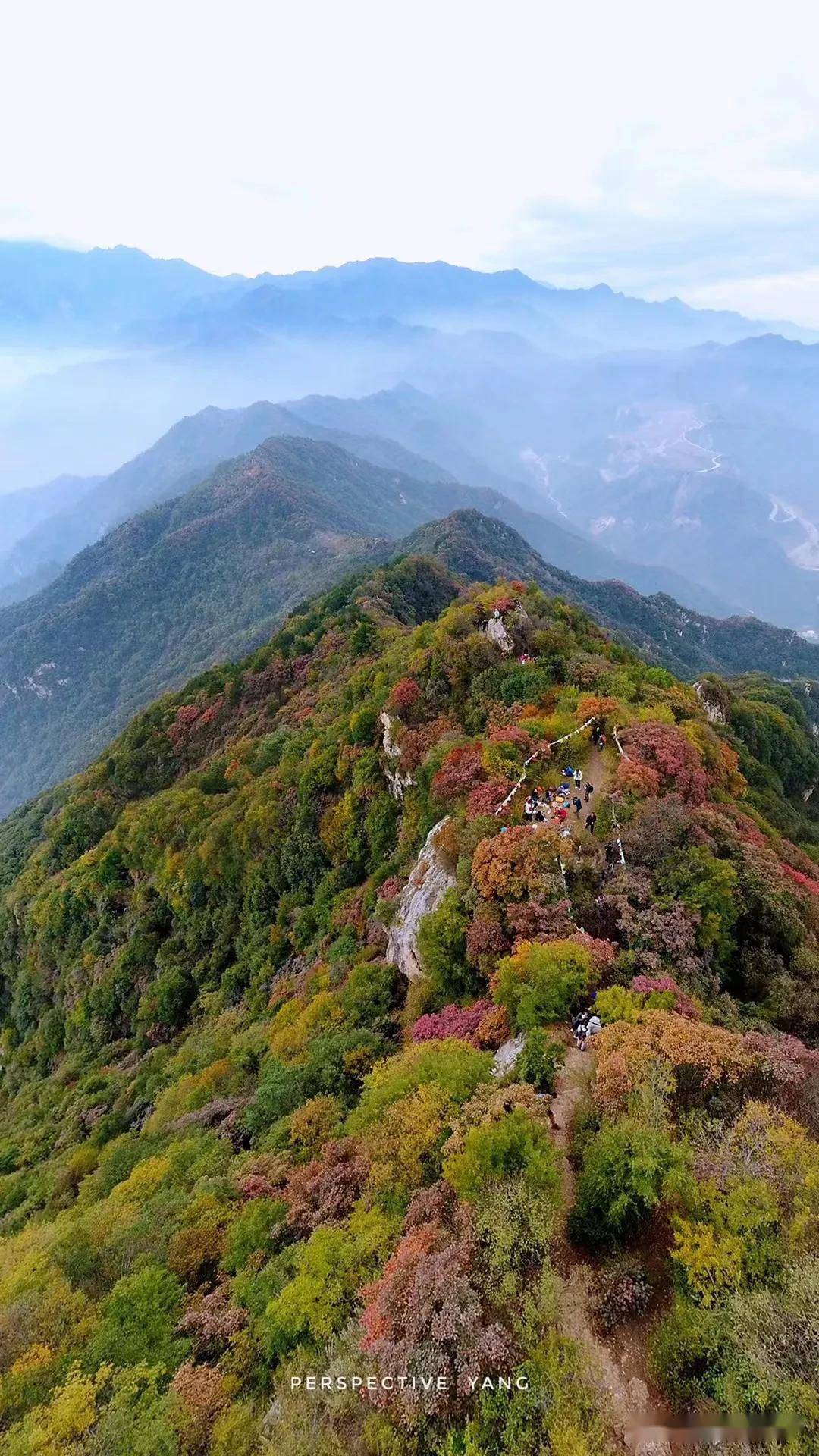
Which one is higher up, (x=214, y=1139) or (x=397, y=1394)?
(x=397, y=1394)

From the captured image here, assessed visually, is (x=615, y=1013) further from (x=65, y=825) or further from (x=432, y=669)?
(x=65, y=825)

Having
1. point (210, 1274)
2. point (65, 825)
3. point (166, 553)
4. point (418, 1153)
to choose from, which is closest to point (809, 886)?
point (418, 1153)

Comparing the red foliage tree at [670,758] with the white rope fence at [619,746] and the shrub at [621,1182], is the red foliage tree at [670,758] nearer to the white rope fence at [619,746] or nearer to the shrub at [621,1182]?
the white rope fence at [619,746]

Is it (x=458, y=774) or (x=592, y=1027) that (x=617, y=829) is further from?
(x=592, y=1027)

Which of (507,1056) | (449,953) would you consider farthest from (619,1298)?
(449,953)

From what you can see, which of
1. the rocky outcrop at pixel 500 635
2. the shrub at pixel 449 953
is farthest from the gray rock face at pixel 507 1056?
the rocky outcrop at pixel 500 635

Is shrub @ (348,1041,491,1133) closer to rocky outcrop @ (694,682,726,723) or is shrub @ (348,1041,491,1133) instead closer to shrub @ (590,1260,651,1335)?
shrub @ (590,1260,651,1335)

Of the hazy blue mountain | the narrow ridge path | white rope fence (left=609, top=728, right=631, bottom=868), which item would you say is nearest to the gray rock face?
the narrow ridge path
